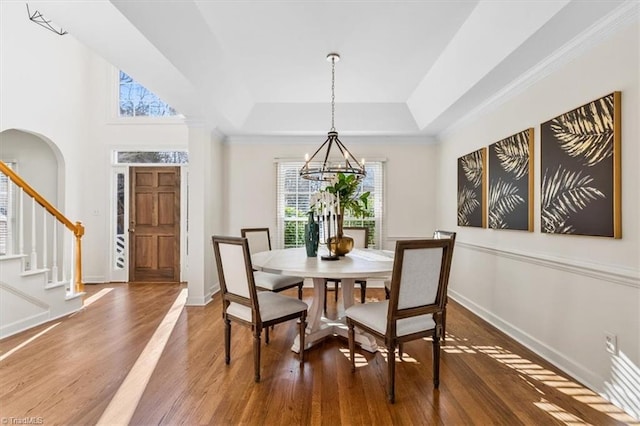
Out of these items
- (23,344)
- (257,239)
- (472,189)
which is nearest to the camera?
(23,344)

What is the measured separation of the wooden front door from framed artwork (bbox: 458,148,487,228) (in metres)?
4.43

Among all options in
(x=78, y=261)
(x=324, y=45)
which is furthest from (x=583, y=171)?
(x=78, y=261)

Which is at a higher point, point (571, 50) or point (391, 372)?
point (571, 50)

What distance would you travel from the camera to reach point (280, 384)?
220cm

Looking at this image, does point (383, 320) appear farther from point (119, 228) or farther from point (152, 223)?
point (119, 228)

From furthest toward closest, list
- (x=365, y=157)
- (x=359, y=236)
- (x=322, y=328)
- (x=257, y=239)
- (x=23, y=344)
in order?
(x=365, y=157) → (x=359, y=236) → (x=257, y=239) → (x=322, y=328) → (x=23, y=344)

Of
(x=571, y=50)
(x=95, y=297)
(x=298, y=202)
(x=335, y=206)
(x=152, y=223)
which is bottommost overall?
(x=95, y=297)

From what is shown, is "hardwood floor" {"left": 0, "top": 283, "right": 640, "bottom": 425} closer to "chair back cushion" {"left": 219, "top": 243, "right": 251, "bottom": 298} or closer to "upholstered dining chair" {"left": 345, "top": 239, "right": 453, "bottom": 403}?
"upholstered dining chair" {"left": 345, "top": 239, "right": 453, "bottom": 403}

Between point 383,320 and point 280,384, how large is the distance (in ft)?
2.77

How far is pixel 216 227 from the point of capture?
470 cm

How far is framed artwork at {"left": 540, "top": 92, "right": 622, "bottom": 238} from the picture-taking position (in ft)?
6.43

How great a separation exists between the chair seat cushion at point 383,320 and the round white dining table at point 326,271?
24cm

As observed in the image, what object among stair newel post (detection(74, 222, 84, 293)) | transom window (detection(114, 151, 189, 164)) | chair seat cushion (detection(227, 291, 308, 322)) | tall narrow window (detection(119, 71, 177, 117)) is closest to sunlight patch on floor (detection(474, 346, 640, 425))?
chair seat cushion (detection(227, 291, 308, 322))

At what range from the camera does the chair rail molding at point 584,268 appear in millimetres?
1881
